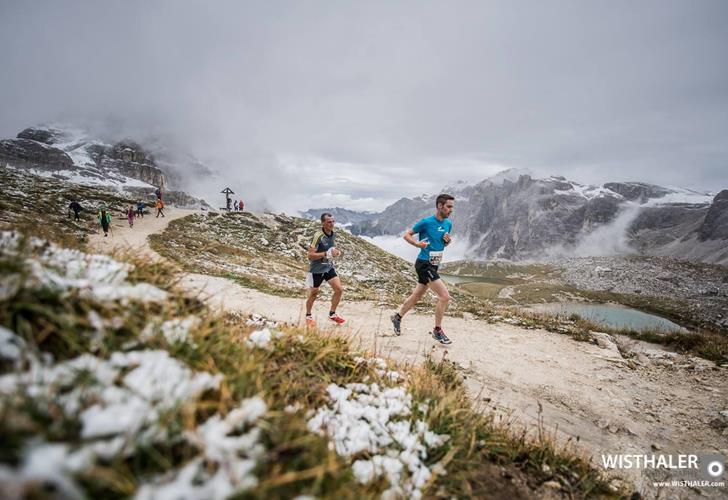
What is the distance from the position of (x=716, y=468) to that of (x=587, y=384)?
2206 mm

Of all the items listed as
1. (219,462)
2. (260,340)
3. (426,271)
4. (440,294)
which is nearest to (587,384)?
(440,294)

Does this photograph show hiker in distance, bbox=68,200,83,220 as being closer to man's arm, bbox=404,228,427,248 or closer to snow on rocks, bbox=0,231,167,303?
man's arm, bbox=404,228,427,248

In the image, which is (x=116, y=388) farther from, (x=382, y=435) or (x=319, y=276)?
(x=319, y=276)

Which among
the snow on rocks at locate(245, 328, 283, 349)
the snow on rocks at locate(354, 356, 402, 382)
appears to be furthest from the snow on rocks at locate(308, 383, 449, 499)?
the snow on rocks at locate(245, 328, 283, 349)

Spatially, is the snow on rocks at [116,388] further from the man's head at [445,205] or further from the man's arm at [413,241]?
the man's head at [445,205]

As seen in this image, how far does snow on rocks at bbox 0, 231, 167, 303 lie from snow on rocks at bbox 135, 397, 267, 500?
1.50 meters

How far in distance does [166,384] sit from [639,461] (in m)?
5.62

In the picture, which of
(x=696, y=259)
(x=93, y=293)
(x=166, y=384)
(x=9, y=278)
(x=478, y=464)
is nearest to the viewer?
(x=166, y=384)

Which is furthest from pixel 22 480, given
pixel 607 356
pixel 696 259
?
pixel 696 259

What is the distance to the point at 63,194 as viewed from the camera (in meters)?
33.5

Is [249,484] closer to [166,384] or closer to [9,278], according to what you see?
[166,384]

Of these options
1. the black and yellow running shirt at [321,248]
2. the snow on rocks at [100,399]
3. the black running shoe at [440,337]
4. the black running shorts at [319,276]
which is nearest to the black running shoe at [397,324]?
the black running shoe at [440,337]

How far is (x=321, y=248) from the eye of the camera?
28.2ft

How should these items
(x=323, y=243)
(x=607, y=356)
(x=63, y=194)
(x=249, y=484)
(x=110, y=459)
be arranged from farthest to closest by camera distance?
1. (x=63, y=194)
2. (x=323, y=243)
3. (x=607, y=356)
4. (x=249, y=484)
5. (x=110, y=459)
